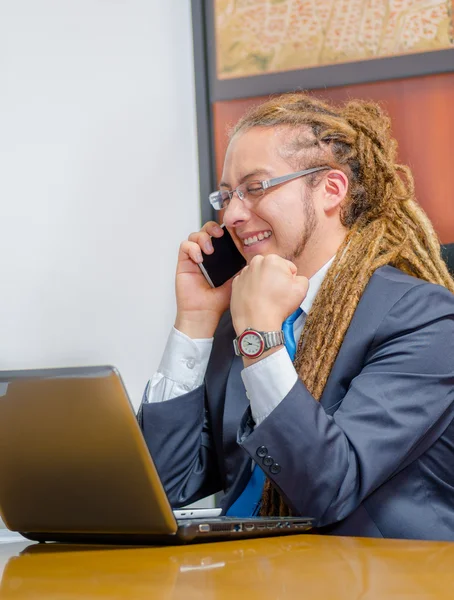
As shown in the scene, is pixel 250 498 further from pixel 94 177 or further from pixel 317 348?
pixel 94 177

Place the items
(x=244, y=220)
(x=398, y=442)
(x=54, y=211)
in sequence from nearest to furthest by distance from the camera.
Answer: (x=398, y=442) → (x=244, y=220) → (x=54, y=211)

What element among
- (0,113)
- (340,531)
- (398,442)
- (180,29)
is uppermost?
(180,29)

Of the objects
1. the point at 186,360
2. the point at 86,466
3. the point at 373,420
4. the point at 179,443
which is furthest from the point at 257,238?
the point at 86,466

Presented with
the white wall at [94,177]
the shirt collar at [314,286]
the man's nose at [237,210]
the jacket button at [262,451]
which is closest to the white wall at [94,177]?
the white wall at [94,177]

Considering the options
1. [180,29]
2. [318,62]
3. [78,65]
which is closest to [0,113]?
[78,65]

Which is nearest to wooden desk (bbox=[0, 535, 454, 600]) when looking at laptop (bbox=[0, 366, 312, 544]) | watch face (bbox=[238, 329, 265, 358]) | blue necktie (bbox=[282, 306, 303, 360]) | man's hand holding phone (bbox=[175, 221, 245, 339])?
laptop (bbox=[0, 366, 312, 544])

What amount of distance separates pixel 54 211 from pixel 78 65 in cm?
45

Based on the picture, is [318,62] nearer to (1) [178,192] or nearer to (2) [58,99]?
(1) [178,192]

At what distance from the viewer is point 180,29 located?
2398mm

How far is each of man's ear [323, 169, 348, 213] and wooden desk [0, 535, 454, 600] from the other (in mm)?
879

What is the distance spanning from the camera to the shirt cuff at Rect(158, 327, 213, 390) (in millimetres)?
1700

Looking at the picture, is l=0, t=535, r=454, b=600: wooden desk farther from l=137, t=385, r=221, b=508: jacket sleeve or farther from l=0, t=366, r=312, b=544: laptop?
l=137, t=385, r=221, b=508: jacket sleeve

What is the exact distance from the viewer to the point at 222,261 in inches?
72.2

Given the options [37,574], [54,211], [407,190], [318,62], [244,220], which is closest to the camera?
[37,574]
